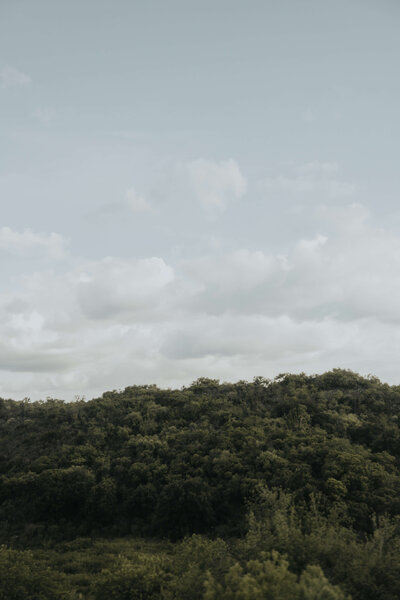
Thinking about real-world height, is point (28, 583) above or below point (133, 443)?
below

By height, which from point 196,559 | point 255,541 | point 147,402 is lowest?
point 196,559

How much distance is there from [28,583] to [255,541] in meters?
11.8

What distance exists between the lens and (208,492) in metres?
32.2

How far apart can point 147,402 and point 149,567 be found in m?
30.0

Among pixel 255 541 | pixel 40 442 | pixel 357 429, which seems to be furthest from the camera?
pixel 40 442

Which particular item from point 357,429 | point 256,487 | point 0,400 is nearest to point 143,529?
point 256,487

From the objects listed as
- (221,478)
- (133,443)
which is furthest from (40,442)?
(221,478)

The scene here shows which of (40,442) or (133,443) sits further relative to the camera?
(40,442)

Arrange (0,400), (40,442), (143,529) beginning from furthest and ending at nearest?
(0,400)
(40,442)
(143,529)

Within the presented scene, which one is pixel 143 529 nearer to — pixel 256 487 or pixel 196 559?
pixel 256 487

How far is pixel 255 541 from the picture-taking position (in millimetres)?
18188

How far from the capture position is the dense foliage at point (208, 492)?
55.8ft

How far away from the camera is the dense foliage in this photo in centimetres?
1700

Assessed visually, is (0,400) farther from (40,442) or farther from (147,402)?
(147,402)
